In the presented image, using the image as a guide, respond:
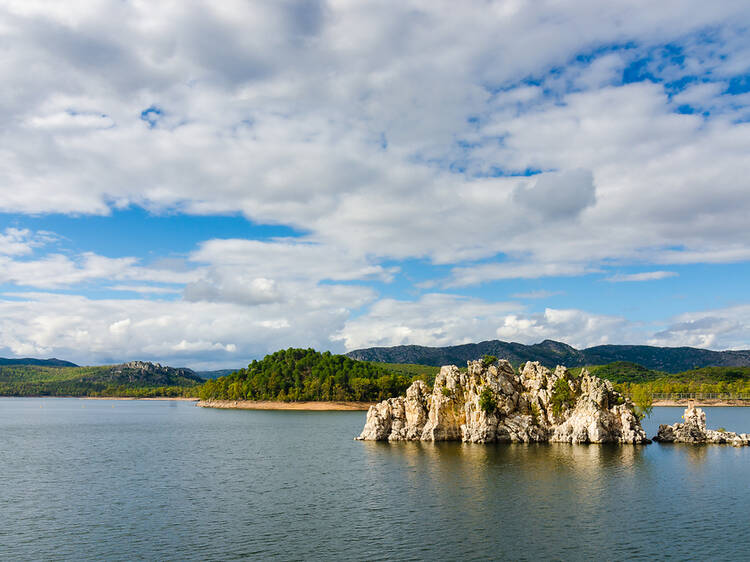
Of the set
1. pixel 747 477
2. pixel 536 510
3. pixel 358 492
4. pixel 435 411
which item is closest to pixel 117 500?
pixel 358 492

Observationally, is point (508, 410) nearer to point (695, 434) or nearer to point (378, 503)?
point (695, 434)

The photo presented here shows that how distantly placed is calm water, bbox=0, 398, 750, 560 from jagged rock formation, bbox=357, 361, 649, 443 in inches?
314

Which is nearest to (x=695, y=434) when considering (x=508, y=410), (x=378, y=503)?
(x=508, y=410)

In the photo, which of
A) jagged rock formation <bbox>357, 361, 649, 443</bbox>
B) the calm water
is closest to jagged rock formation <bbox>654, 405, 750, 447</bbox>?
jagged rock formation <bbox>357, 361, 649, 443</bbox>

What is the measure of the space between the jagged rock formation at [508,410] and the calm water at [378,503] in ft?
26.2

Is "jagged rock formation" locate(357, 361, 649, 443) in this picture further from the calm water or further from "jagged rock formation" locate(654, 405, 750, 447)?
the calm water

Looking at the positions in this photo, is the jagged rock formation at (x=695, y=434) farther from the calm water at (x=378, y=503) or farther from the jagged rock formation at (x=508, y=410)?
the calm water at (x=378, y=503)

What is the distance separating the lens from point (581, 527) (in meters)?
57.1

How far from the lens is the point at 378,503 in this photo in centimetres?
6844

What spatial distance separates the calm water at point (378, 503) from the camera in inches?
2016

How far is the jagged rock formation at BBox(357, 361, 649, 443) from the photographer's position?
124 metres

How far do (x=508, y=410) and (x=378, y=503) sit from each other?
6837 centimetres

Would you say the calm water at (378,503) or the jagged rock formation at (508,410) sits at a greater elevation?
the jagged rock formation at (508,410)

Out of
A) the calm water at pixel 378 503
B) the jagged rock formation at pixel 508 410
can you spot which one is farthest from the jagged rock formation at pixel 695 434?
the calm water at pixel 378 503
